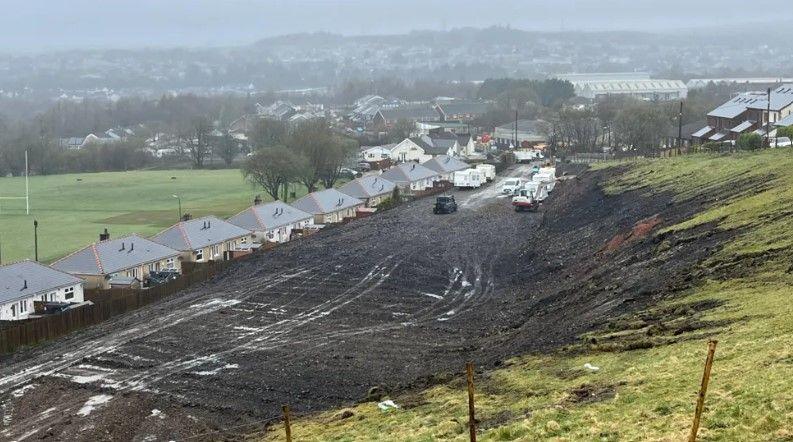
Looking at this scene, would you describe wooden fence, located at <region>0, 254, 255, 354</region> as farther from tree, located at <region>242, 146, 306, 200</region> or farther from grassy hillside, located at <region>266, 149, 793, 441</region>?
tree, located at <region>242, 146, 306, 200</region>

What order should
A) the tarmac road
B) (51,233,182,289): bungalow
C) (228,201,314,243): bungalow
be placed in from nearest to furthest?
the tarmac road → (51,233,182,289): bungalow → (228,201,314,243): bungalow

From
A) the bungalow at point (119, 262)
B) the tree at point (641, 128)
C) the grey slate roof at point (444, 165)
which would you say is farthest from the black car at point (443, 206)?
the tree at point (641, 128)

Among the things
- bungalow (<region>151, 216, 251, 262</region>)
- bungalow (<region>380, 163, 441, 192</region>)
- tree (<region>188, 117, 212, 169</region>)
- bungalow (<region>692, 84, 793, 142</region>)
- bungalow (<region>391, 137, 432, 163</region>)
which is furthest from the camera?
tree (<region>188, 117, 212, 169</region>)

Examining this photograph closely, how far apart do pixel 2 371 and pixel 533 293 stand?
51.6ft

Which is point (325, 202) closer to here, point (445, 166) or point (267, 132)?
point (445, 166)

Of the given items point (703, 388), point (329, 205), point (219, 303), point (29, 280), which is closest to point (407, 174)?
point (329, 205)

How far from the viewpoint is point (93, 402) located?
2450 centimetres

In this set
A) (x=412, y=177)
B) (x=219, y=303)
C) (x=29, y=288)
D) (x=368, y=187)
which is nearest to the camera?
(x=219, y=303)

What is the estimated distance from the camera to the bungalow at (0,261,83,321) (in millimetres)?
36281

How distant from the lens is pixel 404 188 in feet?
230

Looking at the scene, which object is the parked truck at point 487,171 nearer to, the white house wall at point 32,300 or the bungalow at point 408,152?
the bungalow at point 408,152

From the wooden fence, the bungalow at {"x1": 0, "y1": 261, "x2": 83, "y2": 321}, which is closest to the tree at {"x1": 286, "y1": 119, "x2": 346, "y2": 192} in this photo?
the wooden fence

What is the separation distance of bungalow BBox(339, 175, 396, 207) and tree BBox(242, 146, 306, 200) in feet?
12.2

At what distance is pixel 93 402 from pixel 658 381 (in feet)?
43.5
